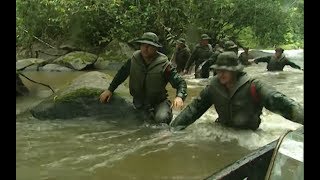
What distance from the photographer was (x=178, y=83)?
585 cm

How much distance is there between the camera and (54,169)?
4.19 metres

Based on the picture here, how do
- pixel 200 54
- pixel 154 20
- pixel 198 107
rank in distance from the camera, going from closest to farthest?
pixel 198 107, pixel 200 54, pixel 154 20

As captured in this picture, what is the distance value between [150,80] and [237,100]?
5.04 ft

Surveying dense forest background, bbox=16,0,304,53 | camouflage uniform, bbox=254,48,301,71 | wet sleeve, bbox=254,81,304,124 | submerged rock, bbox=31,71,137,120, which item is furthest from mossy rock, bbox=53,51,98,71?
wet sleeve, bbox=254,81,304,124

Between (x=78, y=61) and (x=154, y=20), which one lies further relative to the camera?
(x=154, y=20)

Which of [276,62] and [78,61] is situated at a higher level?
[276,62]

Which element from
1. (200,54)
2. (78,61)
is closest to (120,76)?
(200,54)

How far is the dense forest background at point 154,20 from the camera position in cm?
1540

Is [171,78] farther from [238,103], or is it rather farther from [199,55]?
[199,55]

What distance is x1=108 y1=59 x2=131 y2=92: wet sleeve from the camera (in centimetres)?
618

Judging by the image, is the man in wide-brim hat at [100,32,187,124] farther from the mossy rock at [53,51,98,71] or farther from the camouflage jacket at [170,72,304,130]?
the mossy rock at [53,51,98,71]

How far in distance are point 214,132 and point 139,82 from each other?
4.64 ft

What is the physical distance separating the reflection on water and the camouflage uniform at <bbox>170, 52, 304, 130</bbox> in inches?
6.3

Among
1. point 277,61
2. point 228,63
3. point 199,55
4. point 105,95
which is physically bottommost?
point 277,61
